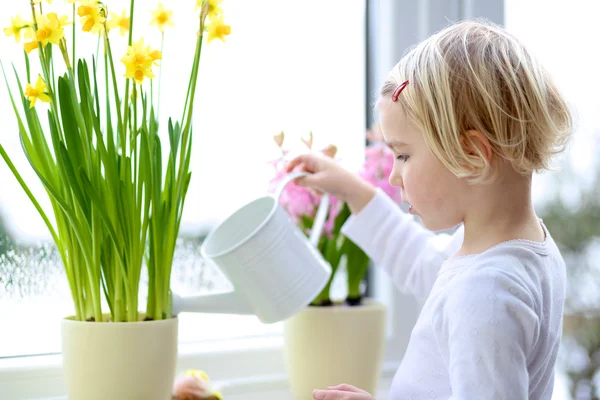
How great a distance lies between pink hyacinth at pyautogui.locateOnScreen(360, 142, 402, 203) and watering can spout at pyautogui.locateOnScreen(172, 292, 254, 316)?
0.96 ft

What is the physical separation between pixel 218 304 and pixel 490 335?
0.37m

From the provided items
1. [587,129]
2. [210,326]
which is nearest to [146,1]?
[210,326]

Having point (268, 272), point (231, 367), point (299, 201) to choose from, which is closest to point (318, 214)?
point (299, 201)

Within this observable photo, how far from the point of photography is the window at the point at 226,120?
0.96m

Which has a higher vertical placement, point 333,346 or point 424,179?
point 424,179

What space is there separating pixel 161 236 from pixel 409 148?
0.30 meters

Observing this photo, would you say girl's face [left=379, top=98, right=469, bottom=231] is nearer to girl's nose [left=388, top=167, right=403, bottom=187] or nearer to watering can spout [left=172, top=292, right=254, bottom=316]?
girl's nose [left=388, top=167, right=403, bottom=187]

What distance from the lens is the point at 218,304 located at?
874 millimetres

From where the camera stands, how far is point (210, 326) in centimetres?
112

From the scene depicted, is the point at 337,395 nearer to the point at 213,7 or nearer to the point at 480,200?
the point at 480,200

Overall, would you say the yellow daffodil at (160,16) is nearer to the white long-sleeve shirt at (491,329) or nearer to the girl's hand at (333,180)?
the girl's hand at (333,180)

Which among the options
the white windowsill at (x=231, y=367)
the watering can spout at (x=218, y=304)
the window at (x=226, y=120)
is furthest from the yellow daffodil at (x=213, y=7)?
the white windowsill at (x=231, y=367)

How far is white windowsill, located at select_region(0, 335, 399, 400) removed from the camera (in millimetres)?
941

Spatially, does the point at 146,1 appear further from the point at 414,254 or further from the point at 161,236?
the point at 414,254
